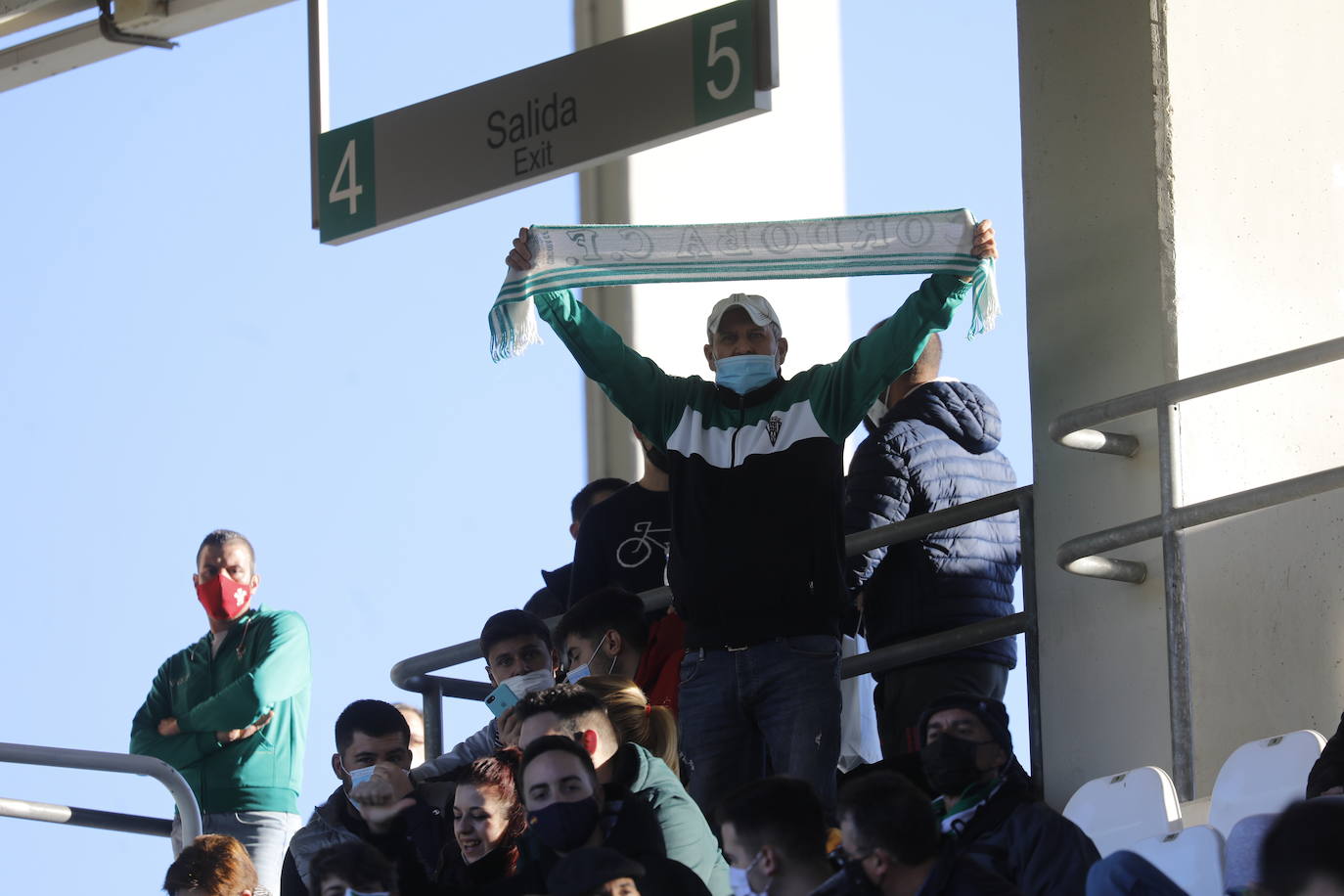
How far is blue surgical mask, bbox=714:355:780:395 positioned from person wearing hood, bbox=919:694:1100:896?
66.5 inches

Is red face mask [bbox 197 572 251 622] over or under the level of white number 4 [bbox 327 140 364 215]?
under

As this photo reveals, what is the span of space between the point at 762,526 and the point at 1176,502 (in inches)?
45.3

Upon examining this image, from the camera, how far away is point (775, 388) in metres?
7.16

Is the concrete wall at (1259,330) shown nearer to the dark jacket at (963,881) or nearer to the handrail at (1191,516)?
the handrail at (1191,516)

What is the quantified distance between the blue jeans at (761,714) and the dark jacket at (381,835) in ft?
2.41

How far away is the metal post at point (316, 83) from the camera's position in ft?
26.1

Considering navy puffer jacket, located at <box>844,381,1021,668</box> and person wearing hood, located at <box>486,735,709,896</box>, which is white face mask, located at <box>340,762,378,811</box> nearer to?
person wearing hood, located at <box>486,735,709,896</box>

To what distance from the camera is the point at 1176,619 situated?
6.57 m

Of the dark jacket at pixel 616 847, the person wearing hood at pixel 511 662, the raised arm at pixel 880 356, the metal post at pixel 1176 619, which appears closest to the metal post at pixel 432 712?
the person wearing hood at pixel 511 662

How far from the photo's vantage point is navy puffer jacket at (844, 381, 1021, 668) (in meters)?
7.21

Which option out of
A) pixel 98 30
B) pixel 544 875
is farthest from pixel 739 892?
pixel 98 30

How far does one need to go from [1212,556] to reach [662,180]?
4610 mm

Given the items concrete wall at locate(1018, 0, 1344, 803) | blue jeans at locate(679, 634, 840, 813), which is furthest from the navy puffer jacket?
blue jeans at locate(679, 634, 840, 813)

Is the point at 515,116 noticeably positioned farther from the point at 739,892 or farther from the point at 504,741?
the point at 739,892
